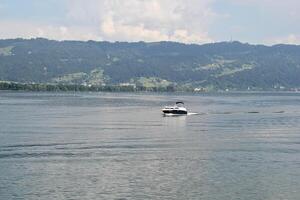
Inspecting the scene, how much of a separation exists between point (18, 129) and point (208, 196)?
6916 centimetres

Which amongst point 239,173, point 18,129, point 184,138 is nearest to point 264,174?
point 239,173

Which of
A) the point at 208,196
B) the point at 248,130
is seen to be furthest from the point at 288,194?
the point at 248,130

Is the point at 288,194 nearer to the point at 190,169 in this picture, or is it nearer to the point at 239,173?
the point at 239,173

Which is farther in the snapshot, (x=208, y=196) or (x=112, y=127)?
(x=112, y=127)

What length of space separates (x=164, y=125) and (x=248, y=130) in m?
21.0

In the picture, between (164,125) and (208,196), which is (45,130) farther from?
(208,196)

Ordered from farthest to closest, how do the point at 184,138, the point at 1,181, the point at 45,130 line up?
the point at 45,130, the point at 184,138, the point at 1,181

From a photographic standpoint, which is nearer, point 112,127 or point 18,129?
point 18,129

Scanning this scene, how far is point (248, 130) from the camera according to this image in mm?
123562

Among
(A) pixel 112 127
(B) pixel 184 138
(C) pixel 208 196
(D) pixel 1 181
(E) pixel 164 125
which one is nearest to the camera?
(C) pixel 208 196

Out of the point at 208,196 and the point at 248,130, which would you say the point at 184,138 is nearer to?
the point at 248,130

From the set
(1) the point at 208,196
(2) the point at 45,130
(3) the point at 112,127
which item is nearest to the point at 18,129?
(2) the point at 45,130

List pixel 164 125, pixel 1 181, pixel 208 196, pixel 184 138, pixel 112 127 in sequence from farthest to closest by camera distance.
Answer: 1. pixel 164 125
2. pixel 112 127
3. pixel 184 138
4. pixel 1 181
5. pixel 208 196

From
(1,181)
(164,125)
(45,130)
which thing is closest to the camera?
(1,181)
